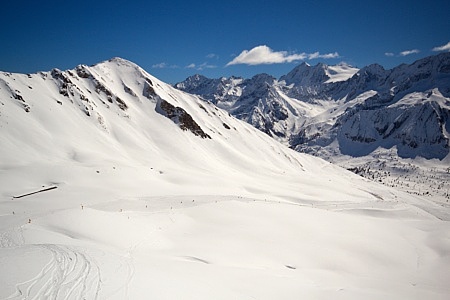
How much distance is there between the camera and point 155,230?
87.0 ft

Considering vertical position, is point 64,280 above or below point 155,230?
above

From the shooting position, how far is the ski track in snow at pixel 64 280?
36.9 feet

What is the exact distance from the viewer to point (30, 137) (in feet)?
187

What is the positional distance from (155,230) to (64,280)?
14.1 m

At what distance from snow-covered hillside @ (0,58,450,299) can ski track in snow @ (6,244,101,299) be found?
0.16ft

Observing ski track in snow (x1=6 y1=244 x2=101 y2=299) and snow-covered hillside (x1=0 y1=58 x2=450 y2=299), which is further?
snow-covered hillside (x1=0 y1=58 x2=450 y2=299)

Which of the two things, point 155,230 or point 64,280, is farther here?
point 155,230

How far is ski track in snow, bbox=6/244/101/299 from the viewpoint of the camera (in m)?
11.2

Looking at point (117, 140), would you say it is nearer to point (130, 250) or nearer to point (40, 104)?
point (40, 104)

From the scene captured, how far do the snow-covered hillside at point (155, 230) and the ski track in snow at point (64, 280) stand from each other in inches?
1.9

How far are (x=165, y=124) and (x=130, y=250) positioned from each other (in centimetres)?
8403

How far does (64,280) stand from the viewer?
41.3 ft

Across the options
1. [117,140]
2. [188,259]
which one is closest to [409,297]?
[188,259]

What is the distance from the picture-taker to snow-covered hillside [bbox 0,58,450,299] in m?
14.1
